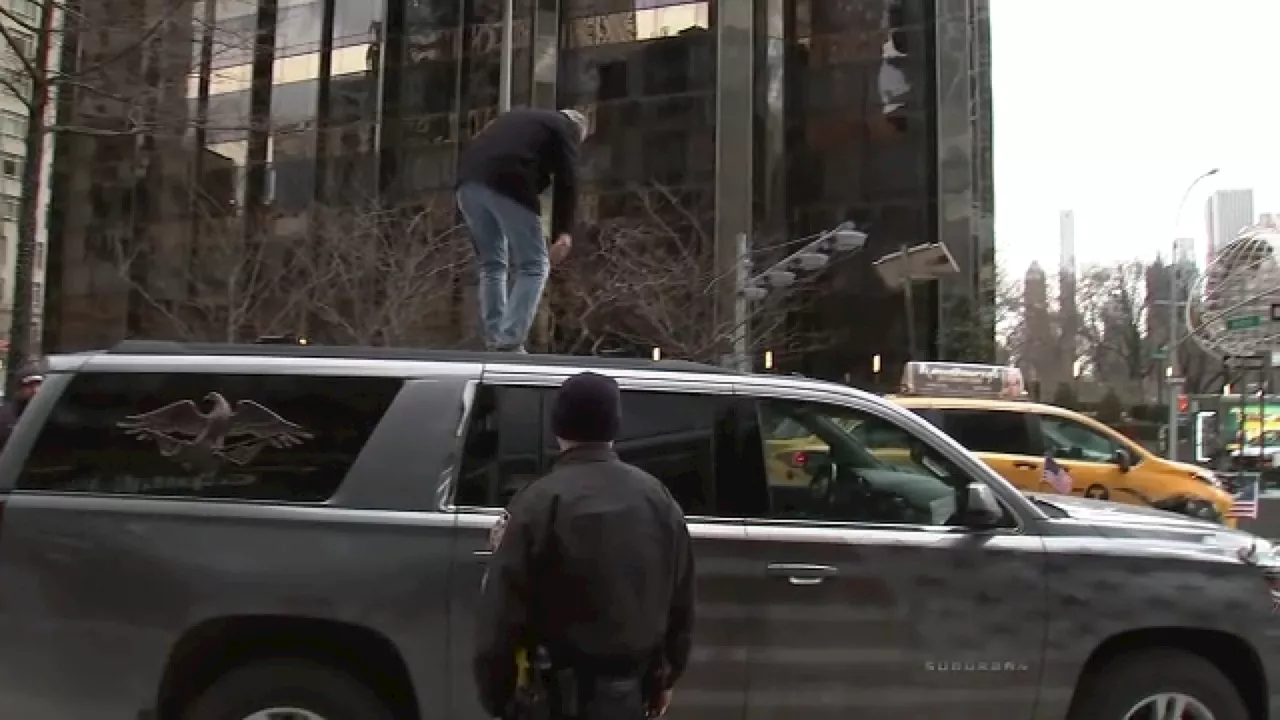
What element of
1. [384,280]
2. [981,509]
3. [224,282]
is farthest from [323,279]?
[981,509]

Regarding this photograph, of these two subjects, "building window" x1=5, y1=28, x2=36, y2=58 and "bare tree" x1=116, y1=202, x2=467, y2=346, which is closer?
"building window" x1=5, y1=28, x2=36, y2=58

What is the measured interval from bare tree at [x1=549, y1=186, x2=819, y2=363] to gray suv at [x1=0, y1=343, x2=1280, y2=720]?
18.1 m

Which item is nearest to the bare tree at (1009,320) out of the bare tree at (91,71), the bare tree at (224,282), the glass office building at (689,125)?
the glass office building at (689,125)

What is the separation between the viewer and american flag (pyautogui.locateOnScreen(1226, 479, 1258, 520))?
12.8m

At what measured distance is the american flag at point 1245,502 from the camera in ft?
42.0

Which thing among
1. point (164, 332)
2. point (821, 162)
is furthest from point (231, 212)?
point (821, 162)

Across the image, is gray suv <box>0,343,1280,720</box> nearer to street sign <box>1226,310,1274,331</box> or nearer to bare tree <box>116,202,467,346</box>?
bare tree <box>116,202,467,346</box>

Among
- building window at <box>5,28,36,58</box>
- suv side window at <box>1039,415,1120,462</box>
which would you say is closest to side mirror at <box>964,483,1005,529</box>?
suv side window at <box>1039,415,1120,462</box>

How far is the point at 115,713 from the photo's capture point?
3.73 m

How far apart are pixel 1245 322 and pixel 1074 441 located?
16.6m

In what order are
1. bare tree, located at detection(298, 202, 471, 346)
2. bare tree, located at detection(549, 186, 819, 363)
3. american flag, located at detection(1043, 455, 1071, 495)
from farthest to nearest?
bare tree, located at detection(549, 186, 819, 363)
bare tree, located at detection(298, 202, 471, 346)
american flag, located at detection(1043, 455, 1071, 495)

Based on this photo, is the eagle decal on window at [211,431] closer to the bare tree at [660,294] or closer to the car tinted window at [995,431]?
the car tinted window at [995,431]

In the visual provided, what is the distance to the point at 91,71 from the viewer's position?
11.6 metres

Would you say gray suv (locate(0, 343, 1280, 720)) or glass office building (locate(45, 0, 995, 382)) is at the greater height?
glass office building (locate(45, 0, 995, 382))
